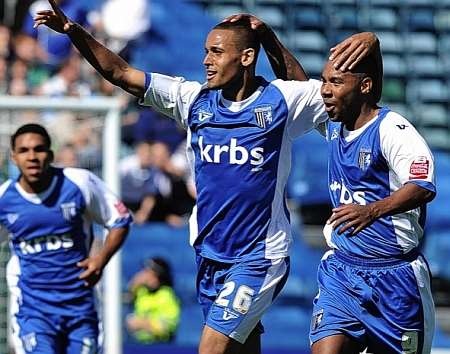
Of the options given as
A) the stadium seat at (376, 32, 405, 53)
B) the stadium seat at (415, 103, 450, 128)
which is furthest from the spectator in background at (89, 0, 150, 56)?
the stadium seat at (415, 103, 450, 128)

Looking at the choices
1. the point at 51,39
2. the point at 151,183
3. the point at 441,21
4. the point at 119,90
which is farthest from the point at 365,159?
the point at 441,21

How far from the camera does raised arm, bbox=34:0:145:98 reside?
6504 mm

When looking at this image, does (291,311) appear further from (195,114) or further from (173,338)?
(195,114)

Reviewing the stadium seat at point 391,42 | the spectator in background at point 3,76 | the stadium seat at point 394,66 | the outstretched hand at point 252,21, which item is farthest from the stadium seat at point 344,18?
the outstretched hand at point 252,21

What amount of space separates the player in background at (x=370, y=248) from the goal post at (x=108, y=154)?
15.1 ft

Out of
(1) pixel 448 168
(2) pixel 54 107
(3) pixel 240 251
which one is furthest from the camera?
(1) pixel 448 168

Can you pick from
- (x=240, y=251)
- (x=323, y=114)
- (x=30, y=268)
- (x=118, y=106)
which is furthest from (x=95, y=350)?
(x=118, y=106)

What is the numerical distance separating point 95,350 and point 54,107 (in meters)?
3.31

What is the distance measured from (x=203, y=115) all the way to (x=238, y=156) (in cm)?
32

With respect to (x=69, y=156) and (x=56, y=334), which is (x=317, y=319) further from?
(x=69, y=156)

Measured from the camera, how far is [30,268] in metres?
8.16

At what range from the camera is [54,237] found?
321 inches

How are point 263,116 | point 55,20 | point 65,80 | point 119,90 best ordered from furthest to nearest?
point 119,90 → point 65,80 → point 263,116 → point 55,20

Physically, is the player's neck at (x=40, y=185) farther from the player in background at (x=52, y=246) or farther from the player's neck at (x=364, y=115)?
the player's neck at (x=364, y=115)
